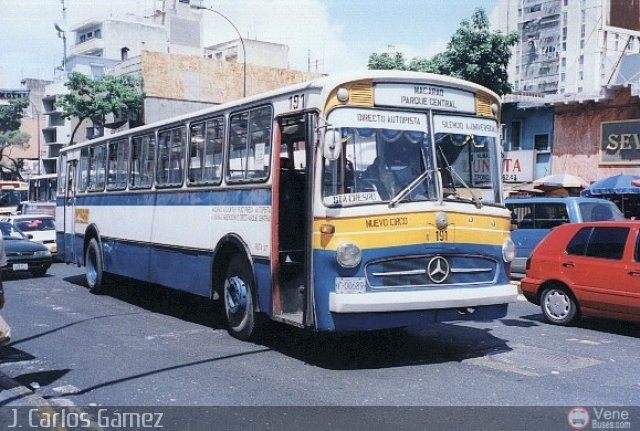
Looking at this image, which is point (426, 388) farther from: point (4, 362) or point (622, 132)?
point (622, 132)

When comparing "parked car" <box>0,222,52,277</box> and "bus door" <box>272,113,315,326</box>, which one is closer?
"bus door" <box>272,113,315,326</box>

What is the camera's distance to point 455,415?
579cm

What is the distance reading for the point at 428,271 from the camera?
739cm

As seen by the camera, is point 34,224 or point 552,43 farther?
point 552,43

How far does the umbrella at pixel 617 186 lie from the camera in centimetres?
2045

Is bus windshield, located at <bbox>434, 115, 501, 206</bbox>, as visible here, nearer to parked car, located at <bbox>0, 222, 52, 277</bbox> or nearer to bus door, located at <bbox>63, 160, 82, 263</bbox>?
bus door, located at <bbox>63, 160, 82, 263</bbox>

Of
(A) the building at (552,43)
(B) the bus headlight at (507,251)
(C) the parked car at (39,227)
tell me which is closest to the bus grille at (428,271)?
(B) the bus headlight at (507,251)

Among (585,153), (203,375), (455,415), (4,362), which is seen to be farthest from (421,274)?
(585,153)

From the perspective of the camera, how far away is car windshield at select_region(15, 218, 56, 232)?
21.2 metres

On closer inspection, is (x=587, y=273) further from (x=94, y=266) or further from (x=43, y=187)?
(x=43, y=187)

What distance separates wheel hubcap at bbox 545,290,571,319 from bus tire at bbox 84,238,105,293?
8373 mm

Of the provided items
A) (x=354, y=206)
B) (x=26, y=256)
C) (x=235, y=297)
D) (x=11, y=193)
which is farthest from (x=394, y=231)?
(x=11, y=193)

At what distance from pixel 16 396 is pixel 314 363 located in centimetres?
304

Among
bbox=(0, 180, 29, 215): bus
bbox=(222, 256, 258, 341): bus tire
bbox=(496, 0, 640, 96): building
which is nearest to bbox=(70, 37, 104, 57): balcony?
bbox=(0, 180, 29, 215): bus
